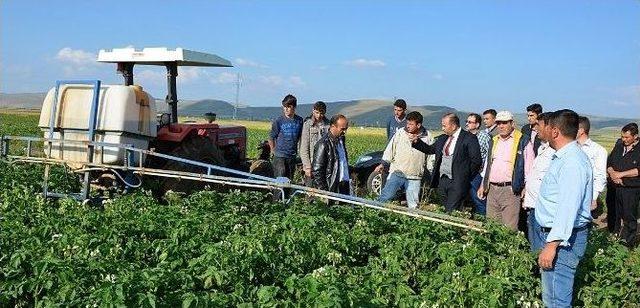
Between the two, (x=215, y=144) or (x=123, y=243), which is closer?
(x=123, y=243)

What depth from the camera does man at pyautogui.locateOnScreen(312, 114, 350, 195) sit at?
7.25 meters

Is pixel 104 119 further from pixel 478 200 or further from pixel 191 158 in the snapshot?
pixel 478 200

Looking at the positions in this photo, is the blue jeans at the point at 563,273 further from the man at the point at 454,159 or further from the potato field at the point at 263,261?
the man at the point at 454,159

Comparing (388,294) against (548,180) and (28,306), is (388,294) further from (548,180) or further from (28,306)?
(28,306)

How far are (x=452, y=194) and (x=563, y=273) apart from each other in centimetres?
291

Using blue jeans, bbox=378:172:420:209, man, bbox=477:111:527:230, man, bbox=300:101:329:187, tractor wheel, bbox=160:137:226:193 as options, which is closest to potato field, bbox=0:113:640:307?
man, bbox=477:111:527:230

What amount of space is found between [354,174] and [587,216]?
7969mm

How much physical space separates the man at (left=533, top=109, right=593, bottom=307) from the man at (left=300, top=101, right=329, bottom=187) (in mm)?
4024

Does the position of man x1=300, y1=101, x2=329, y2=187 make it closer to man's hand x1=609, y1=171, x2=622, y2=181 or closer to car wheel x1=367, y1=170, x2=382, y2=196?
car wheel x1=367, y1=170, x2=382, y2=196

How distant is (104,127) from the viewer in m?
7.89

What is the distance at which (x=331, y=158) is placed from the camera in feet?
24.0

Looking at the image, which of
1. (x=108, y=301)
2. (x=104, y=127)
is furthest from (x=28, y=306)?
(x=104, y=127)

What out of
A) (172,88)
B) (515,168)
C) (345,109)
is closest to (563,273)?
(515,168)

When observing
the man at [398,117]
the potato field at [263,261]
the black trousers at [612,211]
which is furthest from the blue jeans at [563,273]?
the black trousers at [612,211]
